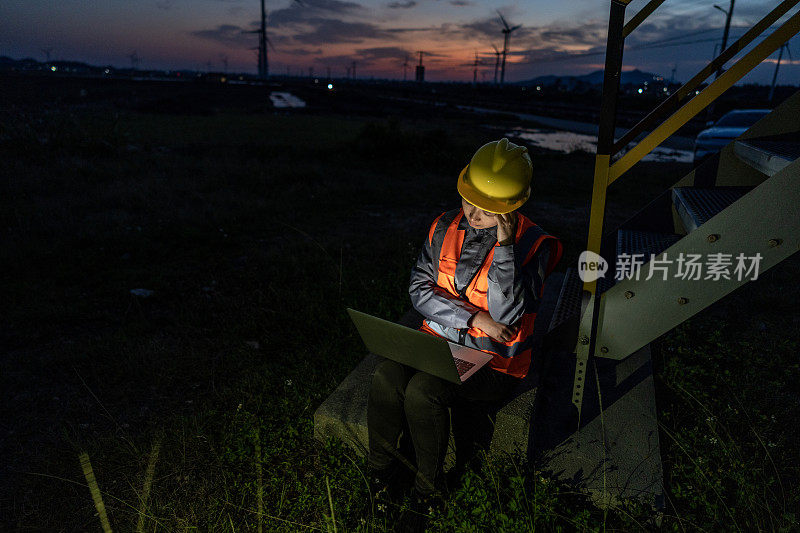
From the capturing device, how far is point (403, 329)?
5.98ft

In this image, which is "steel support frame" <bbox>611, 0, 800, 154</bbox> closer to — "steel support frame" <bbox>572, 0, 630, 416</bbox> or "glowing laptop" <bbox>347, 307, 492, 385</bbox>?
"steel support frame" <bbox>572, 0, 630, 416</bbox>

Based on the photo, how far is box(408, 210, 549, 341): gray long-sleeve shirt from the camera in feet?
7.04

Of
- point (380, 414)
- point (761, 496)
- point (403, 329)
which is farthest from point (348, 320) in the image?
point (761, 496)

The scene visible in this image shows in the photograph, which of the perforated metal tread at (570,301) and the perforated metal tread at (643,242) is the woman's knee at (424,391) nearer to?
the perforated metal tread at (570,301)

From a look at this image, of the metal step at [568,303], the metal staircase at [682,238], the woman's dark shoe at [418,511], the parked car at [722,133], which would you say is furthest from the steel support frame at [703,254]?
the parked car at [722,133]

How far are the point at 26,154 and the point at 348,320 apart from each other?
9616mm

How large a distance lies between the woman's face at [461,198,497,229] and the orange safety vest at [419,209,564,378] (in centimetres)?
12

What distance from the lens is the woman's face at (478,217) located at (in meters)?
2.19

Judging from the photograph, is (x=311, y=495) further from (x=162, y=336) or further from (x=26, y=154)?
(x=26, y=154)

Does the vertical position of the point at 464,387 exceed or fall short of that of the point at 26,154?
it falls short

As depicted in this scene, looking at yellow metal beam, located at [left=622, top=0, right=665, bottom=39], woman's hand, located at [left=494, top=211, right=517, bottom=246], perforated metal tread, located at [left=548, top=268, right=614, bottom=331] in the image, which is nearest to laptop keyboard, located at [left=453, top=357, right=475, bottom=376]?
perforated metal tread, located at [left=548, top=268, right=614, bottom=331]

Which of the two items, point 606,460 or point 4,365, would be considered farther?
point 4,365

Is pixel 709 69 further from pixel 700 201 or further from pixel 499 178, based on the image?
pixel 499 178
